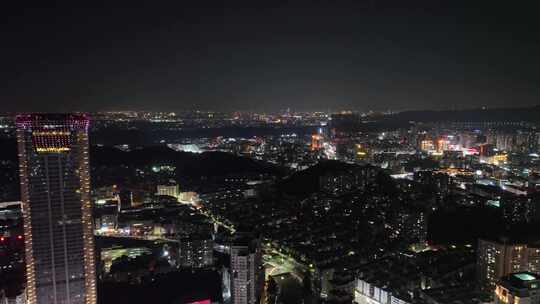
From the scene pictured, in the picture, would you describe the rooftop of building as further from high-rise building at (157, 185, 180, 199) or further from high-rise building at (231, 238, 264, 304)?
high-rise building at (157, 185, 180, 199)

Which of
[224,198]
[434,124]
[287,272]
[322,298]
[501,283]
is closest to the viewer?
[501,283]

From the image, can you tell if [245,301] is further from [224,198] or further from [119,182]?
[119,182]

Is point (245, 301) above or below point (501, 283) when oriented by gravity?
below

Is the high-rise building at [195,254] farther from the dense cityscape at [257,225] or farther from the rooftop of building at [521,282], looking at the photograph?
the rooftop of building at [521,282]

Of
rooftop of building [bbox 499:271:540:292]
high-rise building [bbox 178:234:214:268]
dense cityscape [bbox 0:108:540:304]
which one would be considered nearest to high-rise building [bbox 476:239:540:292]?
dense cityscape [bbox 0:108:540:304]

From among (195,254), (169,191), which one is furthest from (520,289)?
(169,191)

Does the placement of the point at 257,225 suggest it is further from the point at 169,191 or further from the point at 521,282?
the point at 521,282

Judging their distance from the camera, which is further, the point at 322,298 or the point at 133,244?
the point at 133,244

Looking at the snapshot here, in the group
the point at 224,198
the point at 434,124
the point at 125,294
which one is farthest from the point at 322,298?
the point at 434,124

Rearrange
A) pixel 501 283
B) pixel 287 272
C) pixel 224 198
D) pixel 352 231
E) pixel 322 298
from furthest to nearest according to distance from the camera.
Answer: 1. pixel 224 198
2. pixel 352 231
3. pixel 287 272
4. pixel 322 298
5. pixel 501 283
